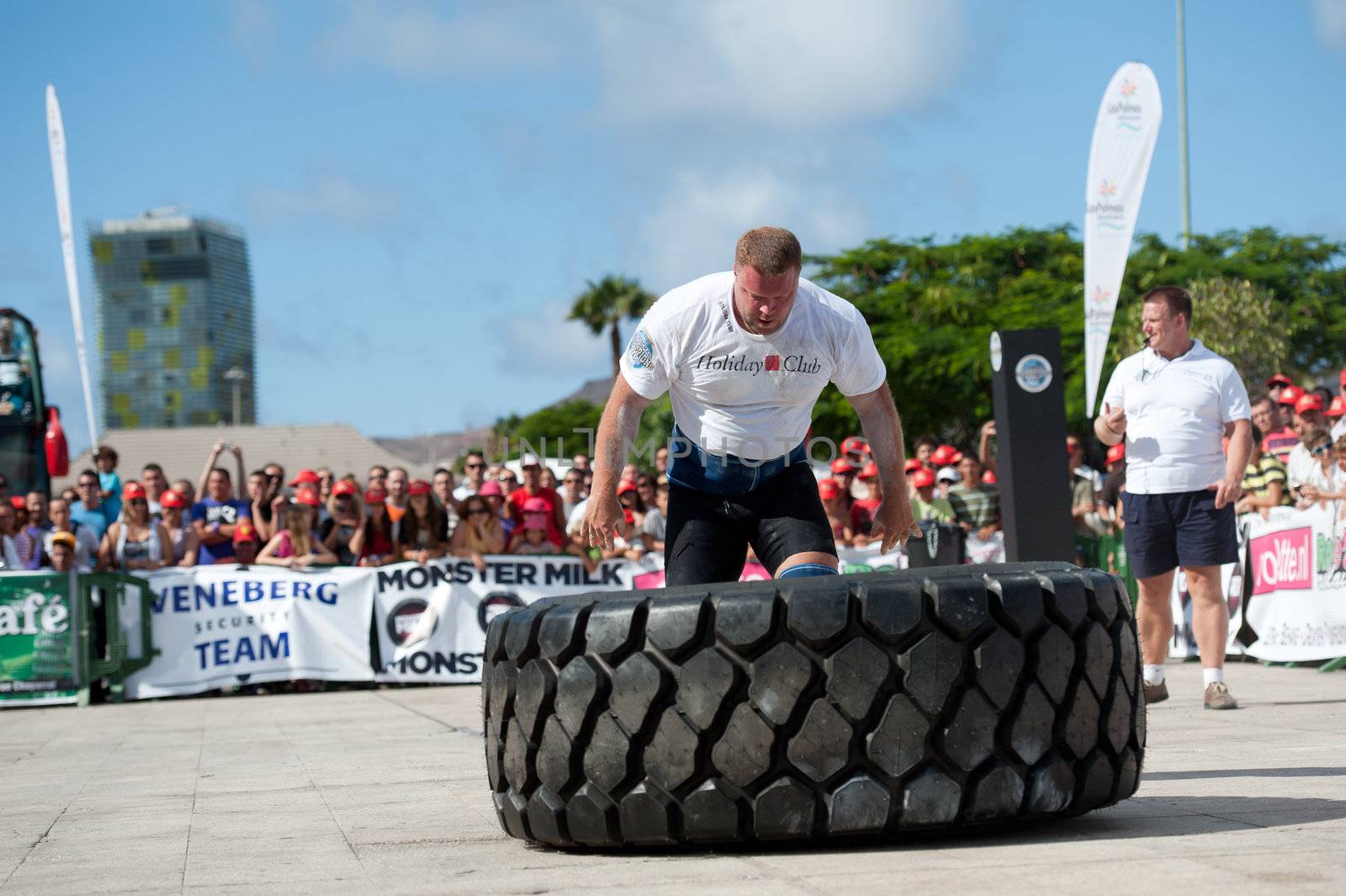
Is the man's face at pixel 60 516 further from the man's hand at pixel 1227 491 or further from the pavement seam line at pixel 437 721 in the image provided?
the man's hand at pixel 1227 491

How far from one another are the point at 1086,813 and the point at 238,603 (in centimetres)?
1005

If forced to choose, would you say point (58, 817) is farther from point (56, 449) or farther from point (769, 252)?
point (56, 449)

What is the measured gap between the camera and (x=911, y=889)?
9.96 ft

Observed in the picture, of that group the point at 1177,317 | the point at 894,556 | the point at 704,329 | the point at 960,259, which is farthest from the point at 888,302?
the point at 704,329

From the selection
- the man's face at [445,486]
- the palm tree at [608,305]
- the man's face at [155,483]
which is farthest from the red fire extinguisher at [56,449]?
the palm tree at [608,305]

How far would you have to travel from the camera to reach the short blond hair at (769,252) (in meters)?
4.23

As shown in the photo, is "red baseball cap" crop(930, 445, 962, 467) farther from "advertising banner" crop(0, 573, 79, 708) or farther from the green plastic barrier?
"advertising banner" crop(0, 573, 79, 708)

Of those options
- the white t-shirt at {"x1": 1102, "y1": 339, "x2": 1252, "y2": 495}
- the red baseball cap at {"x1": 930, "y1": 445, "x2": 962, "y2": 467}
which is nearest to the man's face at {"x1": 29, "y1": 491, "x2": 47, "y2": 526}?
the red baseball cap at {"x1": 930, "y1": 445, "x2": 962, "y2": 467}

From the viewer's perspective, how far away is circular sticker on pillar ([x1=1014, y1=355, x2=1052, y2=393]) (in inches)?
421

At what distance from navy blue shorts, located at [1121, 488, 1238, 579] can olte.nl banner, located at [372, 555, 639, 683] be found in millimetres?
6387

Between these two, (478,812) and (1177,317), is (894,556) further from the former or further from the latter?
(478,812)

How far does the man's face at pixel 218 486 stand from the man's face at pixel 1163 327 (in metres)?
8.61

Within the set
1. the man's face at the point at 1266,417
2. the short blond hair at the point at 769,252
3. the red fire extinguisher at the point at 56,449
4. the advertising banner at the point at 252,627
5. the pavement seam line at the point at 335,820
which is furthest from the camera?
the red fire extinguisher at the point at 56,449

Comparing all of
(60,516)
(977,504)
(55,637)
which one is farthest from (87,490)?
(977,504)
